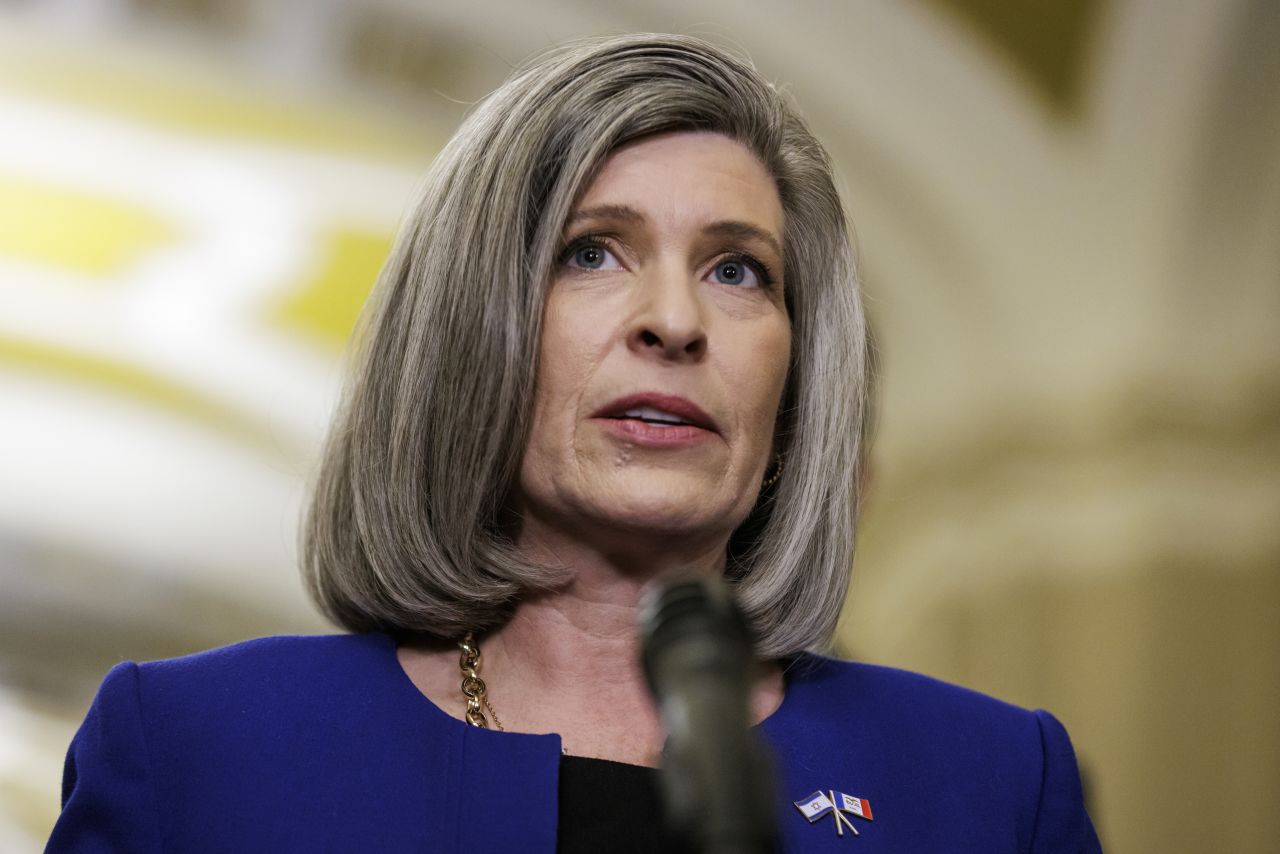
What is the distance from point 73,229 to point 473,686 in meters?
3.79

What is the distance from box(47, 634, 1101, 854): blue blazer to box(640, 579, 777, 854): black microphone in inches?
33.3

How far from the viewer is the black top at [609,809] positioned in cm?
186

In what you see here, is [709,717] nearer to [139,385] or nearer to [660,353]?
[660,353]

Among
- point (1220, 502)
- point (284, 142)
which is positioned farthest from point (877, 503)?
point (284, 142)

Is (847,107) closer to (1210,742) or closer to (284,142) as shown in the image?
(284,142)

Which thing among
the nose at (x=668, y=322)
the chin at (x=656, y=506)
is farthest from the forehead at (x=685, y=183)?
the chin at (x=656, y=506)

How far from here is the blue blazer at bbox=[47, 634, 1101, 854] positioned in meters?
1.84

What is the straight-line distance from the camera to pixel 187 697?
197 cm

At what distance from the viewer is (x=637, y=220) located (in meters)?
2.09

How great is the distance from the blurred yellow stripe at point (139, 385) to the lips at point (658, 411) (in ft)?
12.1

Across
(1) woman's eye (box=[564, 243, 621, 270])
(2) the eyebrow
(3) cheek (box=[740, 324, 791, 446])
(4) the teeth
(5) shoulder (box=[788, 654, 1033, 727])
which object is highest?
(2) the eyebrow

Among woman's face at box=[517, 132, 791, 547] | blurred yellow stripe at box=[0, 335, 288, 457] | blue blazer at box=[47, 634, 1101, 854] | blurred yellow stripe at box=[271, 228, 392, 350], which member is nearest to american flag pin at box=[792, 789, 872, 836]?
blue blazer at box=[47, 634, 1101, 854]

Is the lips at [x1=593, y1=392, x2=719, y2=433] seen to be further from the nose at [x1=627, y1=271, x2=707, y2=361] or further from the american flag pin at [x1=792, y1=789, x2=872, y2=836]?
the american flag pin at [x1=792, y1=789, x2=872, y2=836]

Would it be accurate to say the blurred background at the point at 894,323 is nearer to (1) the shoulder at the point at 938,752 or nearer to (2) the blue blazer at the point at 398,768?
(2) the blue blazer at the point at 398,768
